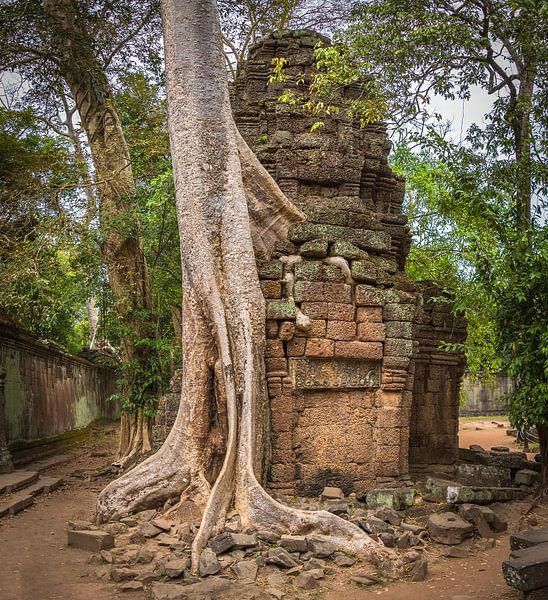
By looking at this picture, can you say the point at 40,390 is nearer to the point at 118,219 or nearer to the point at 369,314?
the point at 118,219

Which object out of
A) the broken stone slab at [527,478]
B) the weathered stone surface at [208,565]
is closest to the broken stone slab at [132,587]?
the weathered stone surface at [208,565]

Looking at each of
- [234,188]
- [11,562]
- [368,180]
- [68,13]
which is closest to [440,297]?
[368,180]

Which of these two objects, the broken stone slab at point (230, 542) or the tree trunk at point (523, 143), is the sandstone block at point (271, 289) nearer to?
the broken stone slab at point (230, 542)

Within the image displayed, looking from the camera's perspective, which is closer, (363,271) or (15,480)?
(363,271)

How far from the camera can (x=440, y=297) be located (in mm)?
8891

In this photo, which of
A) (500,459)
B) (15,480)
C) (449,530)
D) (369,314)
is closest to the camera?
(449,530)

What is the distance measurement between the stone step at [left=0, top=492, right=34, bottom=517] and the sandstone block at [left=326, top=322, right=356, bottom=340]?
3681mm

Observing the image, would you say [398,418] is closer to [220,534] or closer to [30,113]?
[220,534]

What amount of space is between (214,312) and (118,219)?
158 inches

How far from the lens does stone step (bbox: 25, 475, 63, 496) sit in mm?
8242

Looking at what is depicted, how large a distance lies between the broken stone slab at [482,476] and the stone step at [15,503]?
4614 millimetres

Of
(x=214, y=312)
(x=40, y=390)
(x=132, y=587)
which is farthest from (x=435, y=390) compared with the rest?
(x=40, y=390)

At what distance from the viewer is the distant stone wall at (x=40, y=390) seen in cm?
1084

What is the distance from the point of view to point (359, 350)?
711 centimetres
